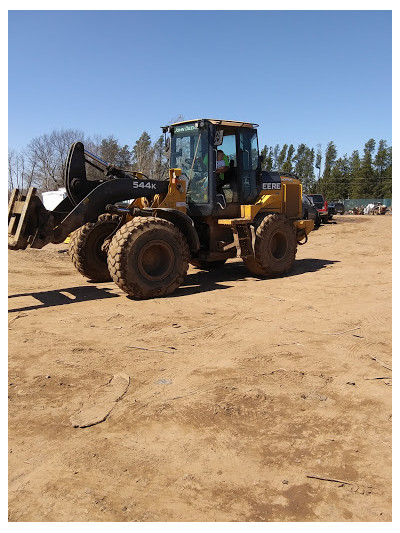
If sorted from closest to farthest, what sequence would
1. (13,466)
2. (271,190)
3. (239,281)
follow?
(13,466) → (239,281) → (271,190)

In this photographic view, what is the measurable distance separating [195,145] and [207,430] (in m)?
6.91

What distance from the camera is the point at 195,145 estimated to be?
9234 mm

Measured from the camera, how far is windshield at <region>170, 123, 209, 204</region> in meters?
9.13

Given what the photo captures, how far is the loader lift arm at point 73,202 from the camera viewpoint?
24.5 feet

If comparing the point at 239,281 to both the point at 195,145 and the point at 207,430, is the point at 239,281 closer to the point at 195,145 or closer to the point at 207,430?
the point at 195,145

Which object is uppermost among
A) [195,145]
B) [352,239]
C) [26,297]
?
[195,145]

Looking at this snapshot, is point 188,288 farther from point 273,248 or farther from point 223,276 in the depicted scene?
point 273,248

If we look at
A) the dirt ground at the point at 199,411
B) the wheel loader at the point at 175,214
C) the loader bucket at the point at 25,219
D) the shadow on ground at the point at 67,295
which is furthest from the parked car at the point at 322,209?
the loader bucket at the point at 25,219

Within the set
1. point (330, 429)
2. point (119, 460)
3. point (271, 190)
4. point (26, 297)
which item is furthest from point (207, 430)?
point (271, 190)

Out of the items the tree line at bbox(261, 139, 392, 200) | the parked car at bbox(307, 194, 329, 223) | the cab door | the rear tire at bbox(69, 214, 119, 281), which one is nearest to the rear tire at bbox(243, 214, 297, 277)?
the cab door

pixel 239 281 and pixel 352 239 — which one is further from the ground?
pixel 352 239

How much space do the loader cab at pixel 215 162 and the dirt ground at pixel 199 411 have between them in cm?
271

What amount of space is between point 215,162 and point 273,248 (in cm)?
261

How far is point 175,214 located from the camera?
8.49 m
